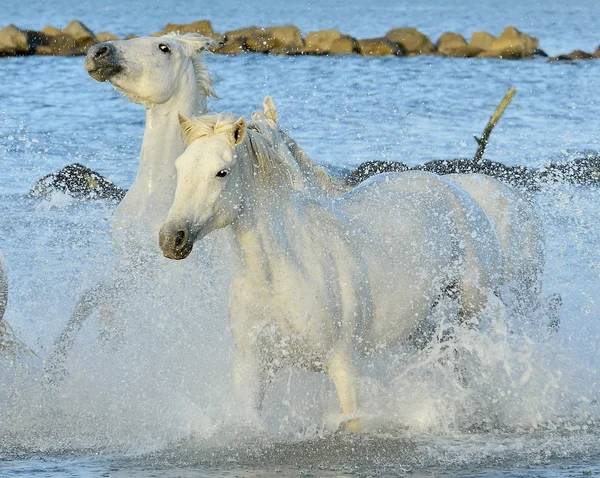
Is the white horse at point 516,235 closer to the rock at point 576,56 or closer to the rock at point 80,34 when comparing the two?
the rock at point 576,56

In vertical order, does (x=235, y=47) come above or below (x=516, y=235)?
above

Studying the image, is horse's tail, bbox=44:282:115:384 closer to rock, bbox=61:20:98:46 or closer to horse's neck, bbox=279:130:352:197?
horse's neck, bbox=279:130:352:197

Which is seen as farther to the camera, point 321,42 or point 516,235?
point 321,42

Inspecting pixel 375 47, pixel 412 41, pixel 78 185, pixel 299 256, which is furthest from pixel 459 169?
pixel 412 41

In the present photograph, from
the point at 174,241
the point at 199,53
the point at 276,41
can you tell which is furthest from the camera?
the point at 276,41

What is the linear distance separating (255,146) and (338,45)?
3537 centimetres

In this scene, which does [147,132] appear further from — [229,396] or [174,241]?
[174,241]

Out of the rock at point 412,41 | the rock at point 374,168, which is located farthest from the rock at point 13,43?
the rock at point 374,168

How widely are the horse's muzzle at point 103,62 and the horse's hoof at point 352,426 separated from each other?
2458 millimetres

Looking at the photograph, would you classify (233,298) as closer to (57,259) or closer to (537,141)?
(57,259)

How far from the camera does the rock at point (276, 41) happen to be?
132ft

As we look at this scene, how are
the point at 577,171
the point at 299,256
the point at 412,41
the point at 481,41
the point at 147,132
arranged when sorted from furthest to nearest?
the point at 412,41 < the point at 481,41 < the point at 577,171 < the point at 147,132 < the point at 299,256

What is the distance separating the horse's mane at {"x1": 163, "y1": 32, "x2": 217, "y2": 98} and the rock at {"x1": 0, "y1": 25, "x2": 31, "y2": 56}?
33.3 metres

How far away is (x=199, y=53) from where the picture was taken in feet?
24.0
